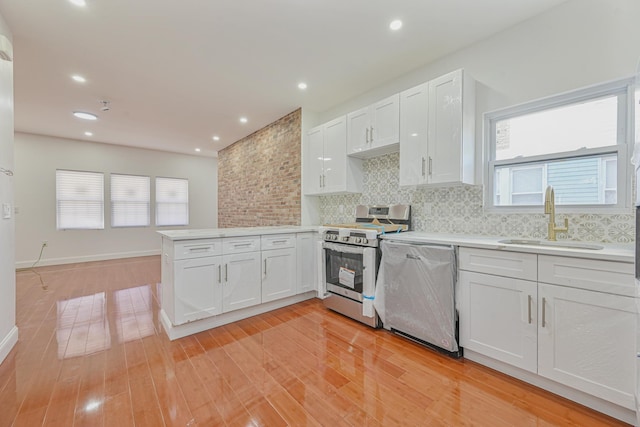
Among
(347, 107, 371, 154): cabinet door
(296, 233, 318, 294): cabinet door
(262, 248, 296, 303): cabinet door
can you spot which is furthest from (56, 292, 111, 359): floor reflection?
(347, 107, 371, 154): cabinet door

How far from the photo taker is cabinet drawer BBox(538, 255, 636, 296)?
1.46 meters

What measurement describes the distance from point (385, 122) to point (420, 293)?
1.88m

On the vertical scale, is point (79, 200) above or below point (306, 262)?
above

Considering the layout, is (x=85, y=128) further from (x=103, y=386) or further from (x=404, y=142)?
(x=404, y=142)

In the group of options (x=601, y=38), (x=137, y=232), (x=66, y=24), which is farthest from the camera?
(x=137, y=232)

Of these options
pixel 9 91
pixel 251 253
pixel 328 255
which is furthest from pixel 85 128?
pixel 328 255

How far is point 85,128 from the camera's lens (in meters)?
5.14

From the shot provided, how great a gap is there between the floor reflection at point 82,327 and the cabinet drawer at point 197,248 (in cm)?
102

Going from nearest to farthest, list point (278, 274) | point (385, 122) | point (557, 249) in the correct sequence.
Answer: point (557, 249), point (385, 122), point (278, 274)

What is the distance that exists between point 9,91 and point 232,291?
2679 mm

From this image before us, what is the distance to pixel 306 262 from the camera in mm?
3570

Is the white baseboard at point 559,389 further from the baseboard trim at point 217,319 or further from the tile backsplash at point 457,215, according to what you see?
the baseboard trim at point 217,319

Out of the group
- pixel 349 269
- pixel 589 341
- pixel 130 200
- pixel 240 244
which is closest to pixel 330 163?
pixel 349 269

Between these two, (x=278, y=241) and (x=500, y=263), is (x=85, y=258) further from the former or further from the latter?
(x=500, y=263)
